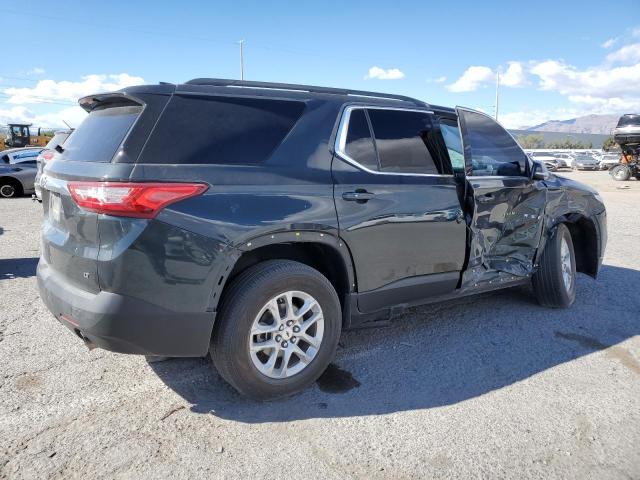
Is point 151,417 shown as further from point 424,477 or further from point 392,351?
point 392,351

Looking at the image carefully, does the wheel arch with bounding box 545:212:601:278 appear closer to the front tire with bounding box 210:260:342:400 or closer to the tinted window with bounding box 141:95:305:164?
the front tire with bounding box 210:260:342:400

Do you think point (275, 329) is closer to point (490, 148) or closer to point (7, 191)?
point (490, 148)

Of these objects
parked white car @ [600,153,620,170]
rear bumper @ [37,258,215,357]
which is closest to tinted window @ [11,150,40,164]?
rear bumper @ [37,258,215,357]

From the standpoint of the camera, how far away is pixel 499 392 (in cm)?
331

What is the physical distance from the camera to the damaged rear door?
418cm

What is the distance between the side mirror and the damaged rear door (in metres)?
0.05

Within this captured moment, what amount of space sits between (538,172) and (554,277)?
3.36ft

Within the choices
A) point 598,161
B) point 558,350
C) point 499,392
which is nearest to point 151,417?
point 499,392

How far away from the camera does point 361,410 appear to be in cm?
303

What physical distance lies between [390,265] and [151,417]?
180 cm

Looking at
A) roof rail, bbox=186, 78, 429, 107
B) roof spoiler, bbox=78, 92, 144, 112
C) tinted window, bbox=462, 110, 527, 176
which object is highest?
roof rail, bbox=186, 78, 429, 107

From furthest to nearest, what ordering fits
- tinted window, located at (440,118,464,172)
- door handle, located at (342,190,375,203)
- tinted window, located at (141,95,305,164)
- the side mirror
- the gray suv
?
1. the side mirror
2. tinted window, located at (440,118,464,172)
3. door handle, located at (342,190,375,203)
4. tinted window, located at (141,95,305,164)
5. the gray suv

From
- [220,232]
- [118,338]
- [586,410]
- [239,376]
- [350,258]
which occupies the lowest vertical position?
[586,410]

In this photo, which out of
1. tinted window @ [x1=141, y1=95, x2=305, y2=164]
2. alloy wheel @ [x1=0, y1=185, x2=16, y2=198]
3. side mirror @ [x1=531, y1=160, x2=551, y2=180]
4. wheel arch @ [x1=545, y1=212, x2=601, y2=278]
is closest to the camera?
tinted window @ [x1=141, y1=95, x2=305, y2=164]
